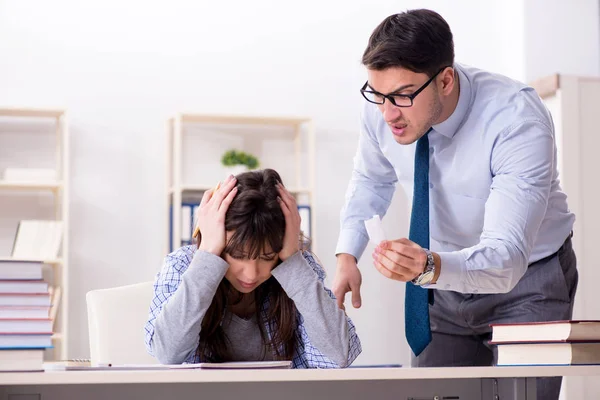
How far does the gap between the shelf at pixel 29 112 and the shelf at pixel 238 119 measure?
24.0 inches

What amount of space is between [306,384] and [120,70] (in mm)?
3357

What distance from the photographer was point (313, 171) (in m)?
4.23

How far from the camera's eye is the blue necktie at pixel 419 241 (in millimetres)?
1864

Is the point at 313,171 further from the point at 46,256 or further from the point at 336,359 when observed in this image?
the point at 336,359

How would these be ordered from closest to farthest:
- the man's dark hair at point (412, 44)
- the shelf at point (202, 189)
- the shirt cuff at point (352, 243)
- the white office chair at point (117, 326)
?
the man's dark hair at point (412, 44), the white office chair at point (117, 326), the shirt cuff at point (352, 243), the shelf at point (202, 189)

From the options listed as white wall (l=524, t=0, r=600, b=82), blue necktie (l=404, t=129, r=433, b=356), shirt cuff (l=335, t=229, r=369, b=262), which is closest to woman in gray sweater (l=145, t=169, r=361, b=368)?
blue necktie (l=404, t=129, r=433, b=356)

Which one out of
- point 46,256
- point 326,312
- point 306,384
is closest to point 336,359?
point 326,312

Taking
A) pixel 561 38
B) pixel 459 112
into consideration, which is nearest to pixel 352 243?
pixel 459 112

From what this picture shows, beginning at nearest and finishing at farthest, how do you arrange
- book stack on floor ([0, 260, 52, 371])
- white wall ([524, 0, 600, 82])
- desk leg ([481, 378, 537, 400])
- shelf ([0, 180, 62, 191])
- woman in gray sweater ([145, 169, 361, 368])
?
book stack on floor ([0, 260, 52, 371])
desk leg ([481, 378, 537, 400])
woman in gray sweater ([145, 169, 361, 368])
shelf ([0, 180, 62, 191])
white wall ([524, 0, 600, 82])

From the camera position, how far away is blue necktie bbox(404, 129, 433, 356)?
186 centimetres

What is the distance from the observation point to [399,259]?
1.44 m

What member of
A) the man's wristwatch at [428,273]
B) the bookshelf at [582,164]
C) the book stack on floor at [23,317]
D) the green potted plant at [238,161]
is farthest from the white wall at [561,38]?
the book stack on floor at [23,317]

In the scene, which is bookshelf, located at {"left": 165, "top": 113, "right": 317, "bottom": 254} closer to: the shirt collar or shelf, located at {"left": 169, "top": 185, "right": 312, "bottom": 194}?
shelf, located at {"left": 169, "top": 185, "right": 312, "bottom": 194}

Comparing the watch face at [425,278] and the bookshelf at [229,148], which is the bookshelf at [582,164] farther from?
the watch face at [425,278]
